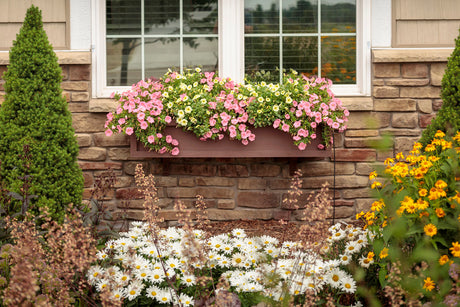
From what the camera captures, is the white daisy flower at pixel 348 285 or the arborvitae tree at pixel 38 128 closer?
the white daisy flower at pixel 348 285

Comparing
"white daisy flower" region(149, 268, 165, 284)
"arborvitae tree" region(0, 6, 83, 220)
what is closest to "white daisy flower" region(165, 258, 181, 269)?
"white daisy flower" region(149, 268, 165, 284)

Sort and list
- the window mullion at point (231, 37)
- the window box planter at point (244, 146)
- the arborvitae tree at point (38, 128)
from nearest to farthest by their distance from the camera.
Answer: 1. the arborvitae tree at point (38, 128)
2. the window box planter at point (244, 146)
3. the window mullion at point (231, 37)

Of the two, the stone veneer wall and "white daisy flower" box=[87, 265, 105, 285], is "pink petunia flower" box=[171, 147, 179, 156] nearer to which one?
the stone veneer wall

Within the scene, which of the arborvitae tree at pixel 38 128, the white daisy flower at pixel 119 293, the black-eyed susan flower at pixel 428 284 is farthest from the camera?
the arborvitae tree at pixel 38 128

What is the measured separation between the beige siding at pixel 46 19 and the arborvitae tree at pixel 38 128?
1.85 feet

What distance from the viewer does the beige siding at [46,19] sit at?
4.39 meters

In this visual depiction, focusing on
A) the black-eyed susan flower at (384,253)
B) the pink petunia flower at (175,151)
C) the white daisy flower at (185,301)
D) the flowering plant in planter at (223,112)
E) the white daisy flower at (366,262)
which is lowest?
the white daisy flower at (185,301)

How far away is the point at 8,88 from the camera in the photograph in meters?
3.72

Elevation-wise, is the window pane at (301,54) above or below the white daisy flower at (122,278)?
above

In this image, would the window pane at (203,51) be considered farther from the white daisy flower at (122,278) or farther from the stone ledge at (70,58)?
the white daisy flower at (122,278)

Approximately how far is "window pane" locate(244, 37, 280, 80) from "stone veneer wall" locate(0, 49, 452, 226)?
0.78 metres

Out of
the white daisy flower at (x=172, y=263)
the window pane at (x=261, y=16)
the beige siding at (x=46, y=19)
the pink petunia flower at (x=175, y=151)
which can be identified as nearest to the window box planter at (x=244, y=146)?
the pink petunia flower at (x=175, y=151)

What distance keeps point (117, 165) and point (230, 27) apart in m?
1.47

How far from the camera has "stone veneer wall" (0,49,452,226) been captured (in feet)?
14.4
